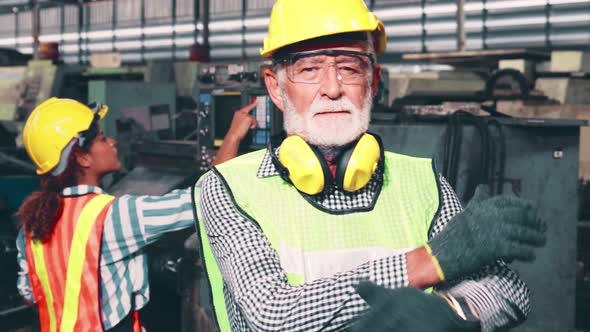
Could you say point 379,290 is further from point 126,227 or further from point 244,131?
point 244,131

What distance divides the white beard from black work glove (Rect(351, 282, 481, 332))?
1.27 ft

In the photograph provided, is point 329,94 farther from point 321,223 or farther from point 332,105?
point 321,223

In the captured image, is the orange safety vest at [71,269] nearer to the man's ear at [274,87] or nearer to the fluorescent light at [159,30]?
the man's ear at [274,87]

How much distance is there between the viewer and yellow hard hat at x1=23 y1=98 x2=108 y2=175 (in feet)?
6.50

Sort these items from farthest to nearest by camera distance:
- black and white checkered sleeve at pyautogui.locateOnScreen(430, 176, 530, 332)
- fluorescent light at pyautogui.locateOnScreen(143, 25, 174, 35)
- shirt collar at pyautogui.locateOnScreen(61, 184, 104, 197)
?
fluorescent light at pyautogui.locateOnScreen(143, 25, 174, 35) → shirt collar at pyautogui.locateOnScreen(61, 184, 104, 197) → black and white checkered sleeve at pyautogui.locateOnScreen(430, 176, 530, 332)

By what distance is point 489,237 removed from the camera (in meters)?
0.84

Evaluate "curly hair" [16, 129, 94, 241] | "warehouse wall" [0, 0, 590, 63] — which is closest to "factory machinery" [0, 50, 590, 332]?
"curly hair" [16, 129, 94, 241]

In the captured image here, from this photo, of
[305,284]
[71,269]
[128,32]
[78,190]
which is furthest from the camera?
[128,32]

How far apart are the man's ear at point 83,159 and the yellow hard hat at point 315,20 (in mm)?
1047

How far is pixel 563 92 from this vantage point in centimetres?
427

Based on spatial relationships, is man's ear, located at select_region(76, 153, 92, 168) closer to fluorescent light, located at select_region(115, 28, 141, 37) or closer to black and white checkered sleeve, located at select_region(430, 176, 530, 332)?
black and white checkered sleeve, located at select_region(430, 176, 530, 332)

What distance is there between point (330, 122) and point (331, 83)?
7 cm

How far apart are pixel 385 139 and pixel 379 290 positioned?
Result: 125 centimetres

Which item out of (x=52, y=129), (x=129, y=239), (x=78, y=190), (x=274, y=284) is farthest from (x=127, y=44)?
(x=274, y=284)
